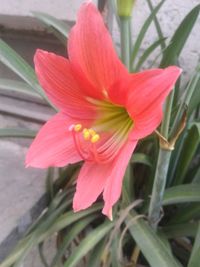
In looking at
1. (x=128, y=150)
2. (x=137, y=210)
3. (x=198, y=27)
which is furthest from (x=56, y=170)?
(x=128, y=150)

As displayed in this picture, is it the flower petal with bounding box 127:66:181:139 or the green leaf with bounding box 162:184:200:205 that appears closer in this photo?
the flower petal with bounding box 127:66:181:139

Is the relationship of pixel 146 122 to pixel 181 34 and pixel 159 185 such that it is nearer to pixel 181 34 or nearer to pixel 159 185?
pixel 159 185

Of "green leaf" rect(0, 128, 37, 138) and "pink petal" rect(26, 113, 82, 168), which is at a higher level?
"pink petal" rect(26, 113, 82, 168)

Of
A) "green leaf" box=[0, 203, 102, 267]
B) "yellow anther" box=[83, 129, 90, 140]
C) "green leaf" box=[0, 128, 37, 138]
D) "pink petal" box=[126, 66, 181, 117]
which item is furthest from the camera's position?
"green leaf" box=[0, 128, 37, 138]

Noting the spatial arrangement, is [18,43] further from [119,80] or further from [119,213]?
[119,80]

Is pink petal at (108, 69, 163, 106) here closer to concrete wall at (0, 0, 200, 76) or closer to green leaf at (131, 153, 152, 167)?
green leaf at (131, 153, 152, 167)

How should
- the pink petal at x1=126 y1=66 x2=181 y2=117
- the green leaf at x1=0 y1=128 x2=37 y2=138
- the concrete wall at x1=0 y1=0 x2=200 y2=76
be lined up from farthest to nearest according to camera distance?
the concrete wall at x1=0 y1=0 x2=200 y2=76 < the green leaf at x1=0 y1=128 x2=37 y2=138 < the pink petal at x1=126 y1=66 x2=181 y2=117

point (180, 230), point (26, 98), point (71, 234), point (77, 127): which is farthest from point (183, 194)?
point (26, 98)

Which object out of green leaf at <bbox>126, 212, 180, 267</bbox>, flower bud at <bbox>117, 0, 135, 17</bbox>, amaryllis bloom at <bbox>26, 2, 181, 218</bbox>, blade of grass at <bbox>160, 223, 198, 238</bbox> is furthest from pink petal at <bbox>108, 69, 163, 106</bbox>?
blade of grass at <bbox>160, 223, 198, 238</bbox>
